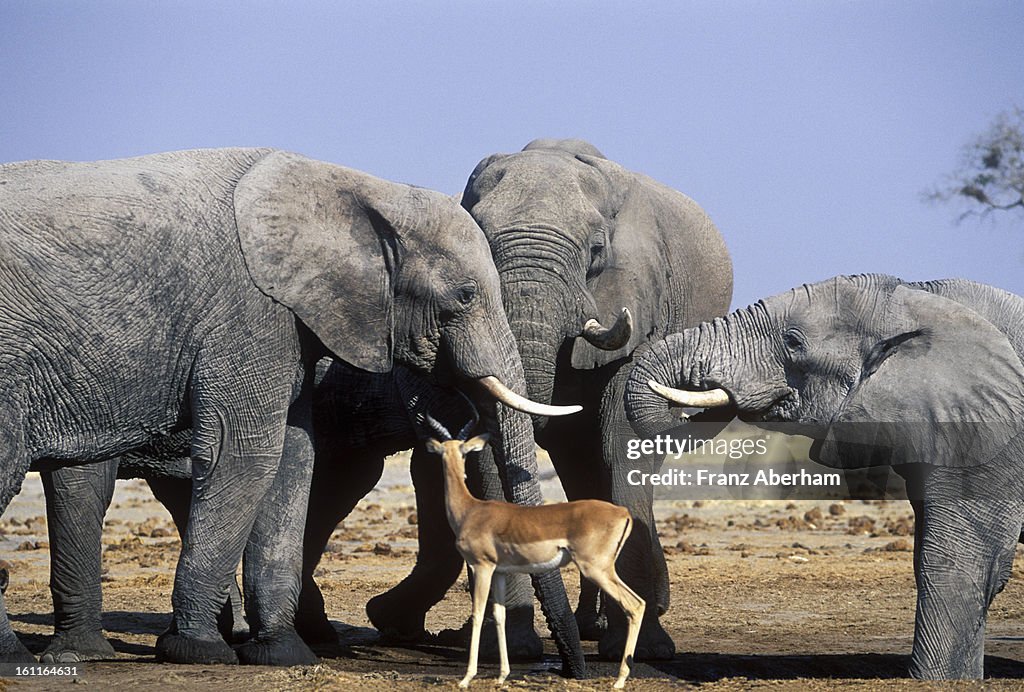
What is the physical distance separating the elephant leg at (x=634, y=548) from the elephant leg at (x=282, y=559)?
184 cm

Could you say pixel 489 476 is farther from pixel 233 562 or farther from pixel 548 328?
pixel 233 562

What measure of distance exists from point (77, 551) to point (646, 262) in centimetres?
403

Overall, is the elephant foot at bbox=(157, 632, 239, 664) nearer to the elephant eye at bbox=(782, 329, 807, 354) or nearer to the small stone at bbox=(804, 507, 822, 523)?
the elephant eye at bbox=(782, 329, 807, 354)

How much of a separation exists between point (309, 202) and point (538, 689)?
2.98m

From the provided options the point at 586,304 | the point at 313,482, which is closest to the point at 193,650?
the point at 313,482

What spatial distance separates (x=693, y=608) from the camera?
1340 cm

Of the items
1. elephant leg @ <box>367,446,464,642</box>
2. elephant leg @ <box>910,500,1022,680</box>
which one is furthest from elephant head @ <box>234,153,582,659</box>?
elephant leg @ <box>910,500,1022,680</box>

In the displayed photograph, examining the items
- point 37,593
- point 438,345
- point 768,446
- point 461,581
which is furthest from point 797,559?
point 438,345

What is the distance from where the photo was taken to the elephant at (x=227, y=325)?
28.9 ft

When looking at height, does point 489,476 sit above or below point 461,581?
above

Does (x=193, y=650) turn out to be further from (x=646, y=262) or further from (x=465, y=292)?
(x=646, y=262)

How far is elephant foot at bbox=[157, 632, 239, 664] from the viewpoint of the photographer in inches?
363

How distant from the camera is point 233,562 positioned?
364 inches

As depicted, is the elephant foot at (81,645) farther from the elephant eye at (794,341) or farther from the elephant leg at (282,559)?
the elephant eye at (794,341)
